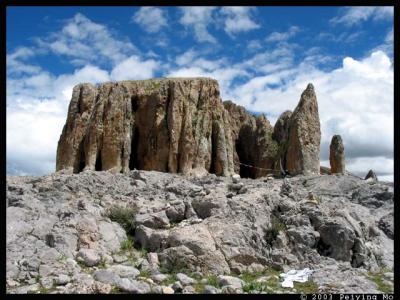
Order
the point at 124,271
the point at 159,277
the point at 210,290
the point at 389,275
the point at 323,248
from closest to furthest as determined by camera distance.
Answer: the point at 210,290 → the point at 159,277 → the point at 124,271 → the point at 389,275 → the point at 323,248

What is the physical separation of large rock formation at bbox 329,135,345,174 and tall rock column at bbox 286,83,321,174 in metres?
1.34

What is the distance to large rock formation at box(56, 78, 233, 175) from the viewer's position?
39562 millimetres

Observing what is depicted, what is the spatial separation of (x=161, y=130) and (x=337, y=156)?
47.7 ft

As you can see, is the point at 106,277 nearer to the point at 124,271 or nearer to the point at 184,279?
the point at 124,271

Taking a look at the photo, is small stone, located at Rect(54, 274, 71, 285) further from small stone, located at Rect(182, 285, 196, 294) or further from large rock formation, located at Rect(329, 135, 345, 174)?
large rock formation, located at Rect(329, 135, 345, 174)

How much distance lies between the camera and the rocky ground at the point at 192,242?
14266mm

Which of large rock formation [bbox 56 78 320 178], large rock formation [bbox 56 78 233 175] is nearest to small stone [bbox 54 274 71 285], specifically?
large rock formation [bbox 56 78 320 178]

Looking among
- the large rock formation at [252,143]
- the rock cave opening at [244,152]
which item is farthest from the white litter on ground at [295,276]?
the rock cave opening at [244,152]

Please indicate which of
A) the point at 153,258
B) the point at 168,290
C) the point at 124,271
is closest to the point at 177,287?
the point at 168,290

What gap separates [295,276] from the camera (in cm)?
1561

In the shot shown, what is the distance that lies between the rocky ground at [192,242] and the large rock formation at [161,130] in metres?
17.3

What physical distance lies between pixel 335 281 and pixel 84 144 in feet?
96.8

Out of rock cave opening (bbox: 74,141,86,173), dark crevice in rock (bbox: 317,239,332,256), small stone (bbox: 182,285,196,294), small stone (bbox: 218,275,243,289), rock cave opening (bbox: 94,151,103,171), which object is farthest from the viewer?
rock cave opening (bbox: 74,141,86,173)

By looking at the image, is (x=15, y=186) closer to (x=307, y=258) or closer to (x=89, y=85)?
(x=307, y=258)
